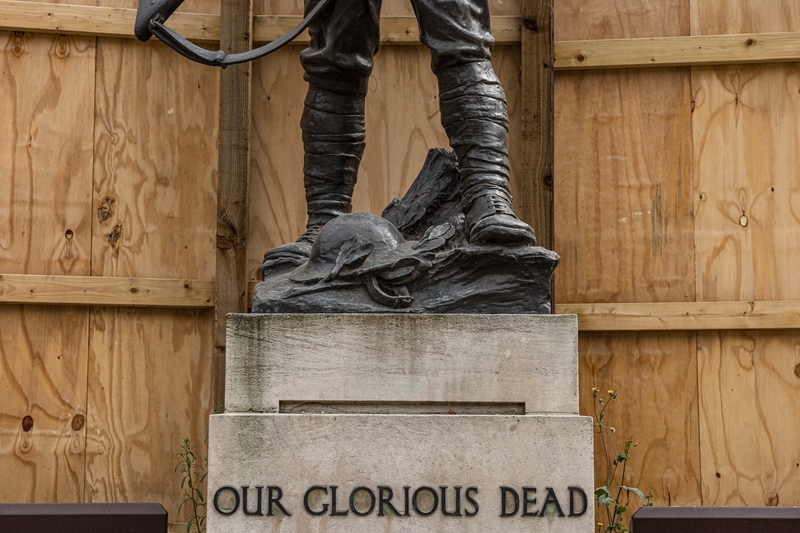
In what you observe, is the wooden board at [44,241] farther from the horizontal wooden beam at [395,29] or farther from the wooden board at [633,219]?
the wooden board at [633,219]

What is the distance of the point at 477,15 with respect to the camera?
119 inches

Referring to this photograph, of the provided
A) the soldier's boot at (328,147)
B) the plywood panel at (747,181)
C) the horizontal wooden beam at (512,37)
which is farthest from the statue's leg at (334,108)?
the plywood panel at (747,181)

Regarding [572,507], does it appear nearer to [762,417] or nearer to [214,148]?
[762,417]

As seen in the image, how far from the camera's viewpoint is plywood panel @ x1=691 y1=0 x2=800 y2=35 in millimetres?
4262

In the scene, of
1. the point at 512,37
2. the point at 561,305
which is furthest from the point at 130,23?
the point at 561,305

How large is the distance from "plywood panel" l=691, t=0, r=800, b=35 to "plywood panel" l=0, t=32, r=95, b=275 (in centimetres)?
246

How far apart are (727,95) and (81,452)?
2.87 metres

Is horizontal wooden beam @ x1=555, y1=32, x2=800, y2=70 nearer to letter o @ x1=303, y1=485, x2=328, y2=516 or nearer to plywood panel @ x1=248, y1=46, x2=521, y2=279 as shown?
plywood panel @ x1=248, y1=46, x2=521, y2=279

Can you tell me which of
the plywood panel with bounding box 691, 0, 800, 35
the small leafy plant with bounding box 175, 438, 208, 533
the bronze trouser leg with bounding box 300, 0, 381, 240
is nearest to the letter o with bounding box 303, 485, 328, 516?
the bronze trouser leg with bounding box 300, 0, 381, 240

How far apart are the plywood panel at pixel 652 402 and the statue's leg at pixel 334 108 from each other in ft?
4.52

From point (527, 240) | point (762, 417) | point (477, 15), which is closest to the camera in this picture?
point (527, 240)

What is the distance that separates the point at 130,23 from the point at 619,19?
196 cm

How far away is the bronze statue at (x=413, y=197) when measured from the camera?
2.78 meters

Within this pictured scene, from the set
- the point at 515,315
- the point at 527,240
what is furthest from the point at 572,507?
the point at 527,240
